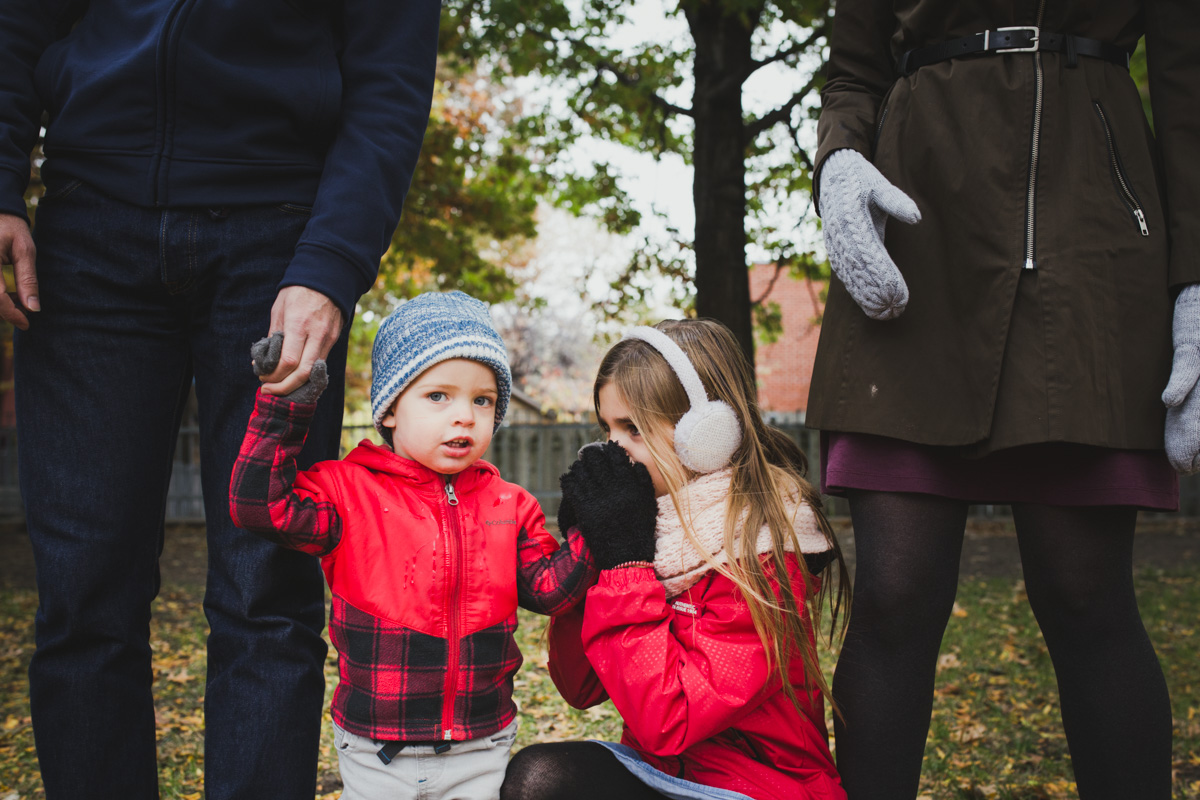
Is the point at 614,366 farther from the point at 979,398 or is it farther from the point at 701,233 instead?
the point at 701,233

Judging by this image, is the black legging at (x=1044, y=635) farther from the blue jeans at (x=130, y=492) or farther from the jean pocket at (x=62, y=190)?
the jean pocket at (x=62, y=190)

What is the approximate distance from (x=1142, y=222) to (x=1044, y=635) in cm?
74

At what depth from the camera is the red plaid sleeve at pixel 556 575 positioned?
1.84 m

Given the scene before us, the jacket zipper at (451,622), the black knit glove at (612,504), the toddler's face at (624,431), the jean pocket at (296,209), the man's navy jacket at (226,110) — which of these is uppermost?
the man's navy jacket at (226,110)

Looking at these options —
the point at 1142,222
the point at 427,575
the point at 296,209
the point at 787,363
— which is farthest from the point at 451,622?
the point at 787,363

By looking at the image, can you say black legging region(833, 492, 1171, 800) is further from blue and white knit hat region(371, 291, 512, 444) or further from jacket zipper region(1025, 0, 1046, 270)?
blue and white knit hat region(371, 291, 512, 444)

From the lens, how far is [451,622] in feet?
5.85

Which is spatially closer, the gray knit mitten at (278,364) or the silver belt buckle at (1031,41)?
the gray knit mitten at (278,364)

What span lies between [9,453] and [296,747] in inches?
575

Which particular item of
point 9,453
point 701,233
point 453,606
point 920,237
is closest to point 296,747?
point 453,606

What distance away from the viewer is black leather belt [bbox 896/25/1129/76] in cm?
168

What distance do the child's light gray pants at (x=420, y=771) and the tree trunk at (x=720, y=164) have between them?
16.8ft

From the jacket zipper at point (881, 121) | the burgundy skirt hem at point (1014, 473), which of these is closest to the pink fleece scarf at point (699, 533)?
the burgundy skirt hem at point (1014, 473)

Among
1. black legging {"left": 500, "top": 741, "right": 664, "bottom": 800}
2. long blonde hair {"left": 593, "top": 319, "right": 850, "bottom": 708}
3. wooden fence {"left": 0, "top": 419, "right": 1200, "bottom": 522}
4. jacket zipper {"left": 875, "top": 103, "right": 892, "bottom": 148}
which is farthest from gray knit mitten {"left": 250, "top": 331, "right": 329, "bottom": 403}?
wooden fence {"left": 0, "top": 419, "right": 1200, "bottom": 522}
